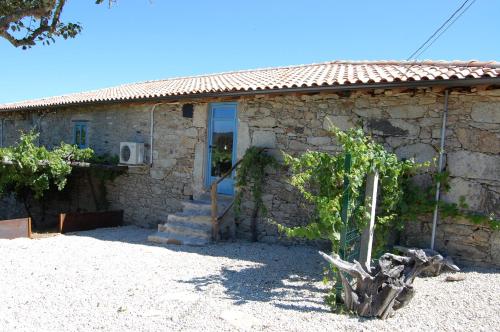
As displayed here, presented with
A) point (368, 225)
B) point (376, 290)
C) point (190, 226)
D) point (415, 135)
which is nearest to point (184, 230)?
point (190, 226)

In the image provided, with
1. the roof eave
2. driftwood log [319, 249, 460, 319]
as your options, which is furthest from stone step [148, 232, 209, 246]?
driftwood log [319, 249, 460, 319]

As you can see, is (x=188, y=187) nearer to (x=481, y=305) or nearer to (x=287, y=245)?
(x=287, y=245)

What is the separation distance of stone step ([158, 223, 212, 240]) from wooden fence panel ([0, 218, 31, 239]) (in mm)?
2518

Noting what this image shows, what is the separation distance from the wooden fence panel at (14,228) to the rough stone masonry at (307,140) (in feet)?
7.60

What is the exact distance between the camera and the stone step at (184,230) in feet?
22.0

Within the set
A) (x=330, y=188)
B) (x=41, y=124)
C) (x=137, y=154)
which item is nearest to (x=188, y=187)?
(x=137, y=154)

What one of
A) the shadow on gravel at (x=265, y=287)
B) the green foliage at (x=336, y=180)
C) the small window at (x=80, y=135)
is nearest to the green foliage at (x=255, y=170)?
the shadow on gravel at (x=265, y=287)

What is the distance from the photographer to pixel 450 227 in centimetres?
530

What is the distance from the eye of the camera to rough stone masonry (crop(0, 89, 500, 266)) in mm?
5148

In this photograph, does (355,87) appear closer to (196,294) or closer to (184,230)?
(196,294)

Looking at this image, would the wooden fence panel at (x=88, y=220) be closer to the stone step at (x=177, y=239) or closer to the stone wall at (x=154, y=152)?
the stone wall at (x=154, y=152)

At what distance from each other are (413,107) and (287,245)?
2996mm

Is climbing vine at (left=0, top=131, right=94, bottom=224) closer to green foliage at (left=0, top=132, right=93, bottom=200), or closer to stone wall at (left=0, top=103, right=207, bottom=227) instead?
green foliage at (left=0, top=132, right=93, bottom=200)

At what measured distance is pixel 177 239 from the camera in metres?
6.63
